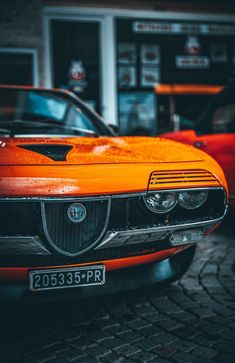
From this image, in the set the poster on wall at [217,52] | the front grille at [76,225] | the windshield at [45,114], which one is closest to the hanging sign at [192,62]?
the poster on wall at [217,52]

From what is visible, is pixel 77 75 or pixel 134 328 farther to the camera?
pixel 77 75

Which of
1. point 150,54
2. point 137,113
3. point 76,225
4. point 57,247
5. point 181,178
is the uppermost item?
point 150,54

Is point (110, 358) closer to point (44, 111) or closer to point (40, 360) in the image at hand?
point (40, 360)

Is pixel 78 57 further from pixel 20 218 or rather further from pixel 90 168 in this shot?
pixel 20 218

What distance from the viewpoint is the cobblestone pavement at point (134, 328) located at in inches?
89.5

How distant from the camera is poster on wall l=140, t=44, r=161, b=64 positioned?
9.27 m

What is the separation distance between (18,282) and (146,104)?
7441 mm

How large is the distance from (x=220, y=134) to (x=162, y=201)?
2.15 metres

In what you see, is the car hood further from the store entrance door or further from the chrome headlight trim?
the store entrance door

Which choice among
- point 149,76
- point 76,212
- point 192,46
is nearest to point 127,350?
point 76,212

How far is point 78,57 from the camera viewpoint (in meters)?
8.86

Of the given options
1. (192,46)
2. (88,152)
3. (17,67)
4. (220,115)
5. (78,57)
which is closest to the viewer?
(88,152)

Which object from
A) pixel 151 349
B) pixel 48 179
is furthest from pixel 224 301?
pixel 48 179

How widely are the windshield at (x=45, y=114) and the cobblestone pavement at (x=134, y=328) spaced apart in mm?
1405
